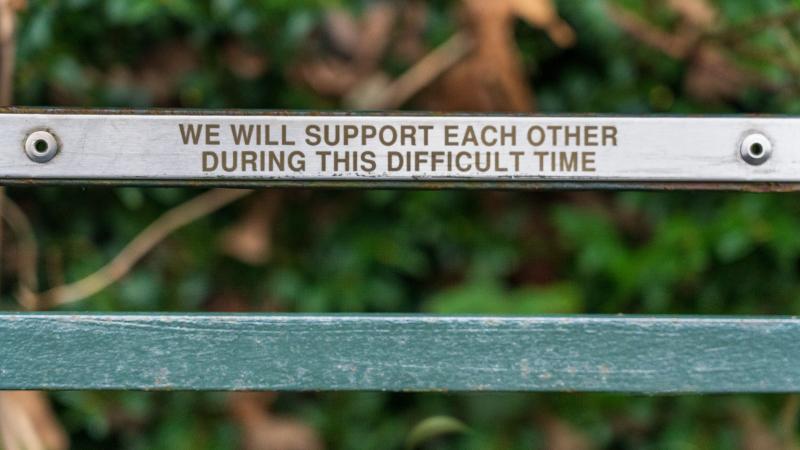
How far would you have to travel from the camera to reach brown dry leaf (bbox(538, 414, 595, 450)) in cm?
174

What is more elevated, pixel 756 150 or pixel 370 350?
pixel 756 150

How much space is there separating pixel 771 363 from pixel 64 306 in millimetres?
1170

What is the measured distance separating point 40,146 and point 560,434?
3.55ft

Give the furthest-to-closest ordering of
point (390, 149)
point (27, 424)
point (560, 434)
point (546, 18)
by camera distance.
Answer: point (560, 434), point (27, 424), point (546, 18), point (390, 149)

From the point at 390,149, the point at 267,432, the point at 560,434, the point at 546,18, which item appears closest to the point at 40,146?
the point at 390,149

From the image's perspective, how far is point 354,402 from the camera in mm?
1735

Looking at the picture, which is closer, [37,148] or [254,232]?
[37,148]

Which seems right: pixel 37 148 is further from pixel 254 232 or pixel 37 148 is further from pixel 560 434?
pixel 560 434

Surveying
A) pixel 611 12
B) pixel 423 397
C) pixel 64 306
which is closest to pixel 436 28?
pixel 611 12

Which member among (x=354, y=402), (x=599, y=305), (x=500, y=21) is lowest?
(x=354, y=402)

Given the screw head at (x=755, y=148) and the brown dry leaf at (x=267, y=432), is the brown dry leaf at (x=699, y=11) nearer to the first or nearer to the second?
the screw head at (x=755, y=148)

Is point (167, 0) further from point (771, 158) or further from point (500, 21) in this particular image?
point (771, 158)

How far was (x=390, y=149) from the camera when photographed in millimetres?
952

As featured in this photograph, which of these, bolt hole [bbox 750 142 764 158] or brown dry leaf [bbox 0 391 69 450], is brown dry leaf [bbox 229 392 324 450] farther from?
bolt hole [bbox 750 142 764 158]
